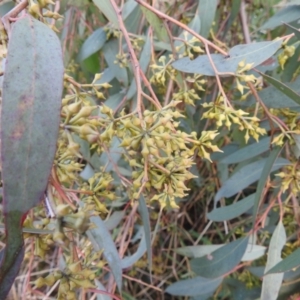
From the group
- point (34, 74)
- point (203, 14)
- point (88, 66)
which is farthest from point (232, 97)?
point (34, 74)

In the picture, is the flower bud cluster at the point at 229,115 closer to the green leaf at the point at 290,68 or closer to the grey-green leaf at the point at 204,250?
the green leaf at the point at 290,68

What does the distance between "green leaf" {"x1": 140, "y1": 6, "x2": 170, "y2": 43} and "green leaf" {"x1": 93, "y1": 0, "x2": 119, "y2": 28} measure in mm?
140

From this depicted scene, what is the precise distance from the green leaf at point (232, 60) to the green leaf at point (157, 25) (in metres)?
0.17

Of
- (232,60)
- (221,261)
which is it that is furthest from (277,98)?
(221,261)

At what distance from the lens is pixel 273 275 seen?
0.86 meters

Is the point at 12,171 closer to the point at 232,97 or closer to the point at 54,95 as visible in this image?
the point at 54,95

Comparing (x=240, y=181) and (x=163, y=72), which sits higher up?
(x=163, y=72)

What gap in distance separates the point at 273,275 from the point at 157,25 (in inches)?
21.7

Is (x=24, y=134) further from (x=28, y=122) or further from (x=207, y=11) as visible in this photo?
(x=207, y=11)

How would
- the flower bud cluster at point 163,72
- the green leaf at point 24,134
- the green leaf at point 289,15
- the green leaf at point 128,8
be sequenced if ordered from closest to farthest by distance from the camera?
the green leaf at point 24,134 → the flower bud cluster at point 163,72 → the green leaf at point 289,15 → the green leaf at point 128,8

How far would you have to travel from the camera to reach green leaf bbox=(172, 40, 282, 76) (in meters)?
0.71

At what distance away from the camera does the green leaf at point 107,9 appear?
71 centimetres

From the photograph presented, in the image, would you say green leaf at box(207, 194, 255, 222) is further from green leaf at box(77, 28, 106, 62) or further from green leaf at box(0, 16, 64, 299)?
green leaf at box(0, 16, 64, 299)

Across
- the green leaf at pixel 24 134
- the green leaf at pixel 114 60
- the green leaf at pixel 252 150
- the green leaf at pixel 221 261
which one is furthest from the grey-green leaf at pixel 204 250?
the green leaf at pixel 24 134
